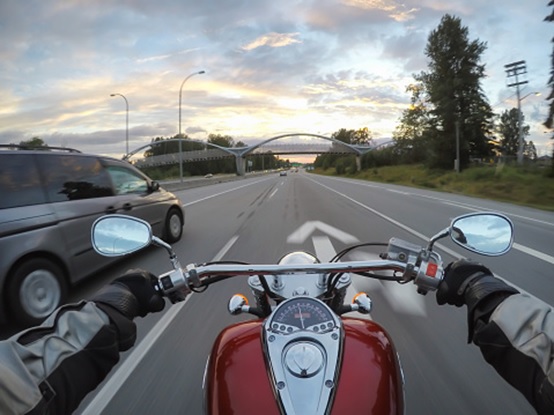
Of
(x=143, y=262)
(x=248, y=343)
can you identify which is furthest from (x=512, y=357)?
(x=143, y=262)

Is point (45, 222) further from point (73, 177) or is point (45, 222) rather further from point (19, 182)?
point (73, 177)

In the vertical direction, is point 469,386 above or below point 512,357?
below

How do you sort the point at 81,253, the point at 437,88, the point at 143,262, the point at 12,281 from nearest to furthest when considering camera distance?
the point at 12,281 < the point at 81,253 < the point at 143,262 < the point at 437,88

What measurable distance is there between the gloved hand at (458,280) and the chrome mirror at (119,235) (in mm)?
1484

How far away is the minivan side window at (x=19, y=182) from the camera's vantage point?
15.6ft

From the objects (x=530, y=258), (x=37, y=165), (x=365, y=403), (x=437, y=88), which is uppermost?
(x=437, y=88)

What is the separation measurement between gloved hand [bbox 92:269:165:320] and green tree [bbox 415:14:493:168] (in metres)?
56.4

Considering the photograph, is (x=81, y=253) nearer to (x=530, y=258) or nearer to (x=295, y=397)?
(x=295, y=397)

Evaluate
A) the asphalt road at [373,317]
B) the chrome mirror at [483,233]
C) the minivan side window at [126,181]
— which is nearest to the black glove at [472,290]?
the chrome mirror at [483,233]

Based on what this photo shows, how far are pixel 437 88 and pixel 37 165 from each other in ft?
185

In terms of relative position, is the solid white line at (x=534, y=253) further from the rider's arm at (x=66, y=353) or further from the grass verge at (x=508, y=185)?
the grass verge at (x=508, y=185)

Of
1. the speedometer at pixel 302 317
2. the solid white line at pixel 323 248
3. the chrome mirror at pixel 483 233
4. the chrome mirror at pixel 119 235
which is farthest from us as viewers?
the solid white line at pixel 323 248

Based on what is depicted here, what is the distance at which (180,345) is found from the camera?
3.98 m

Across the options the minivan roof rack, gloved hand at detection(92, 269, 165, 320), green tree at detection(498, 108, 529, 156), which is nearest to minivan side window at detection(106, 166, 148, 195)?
the minivan roof rack
